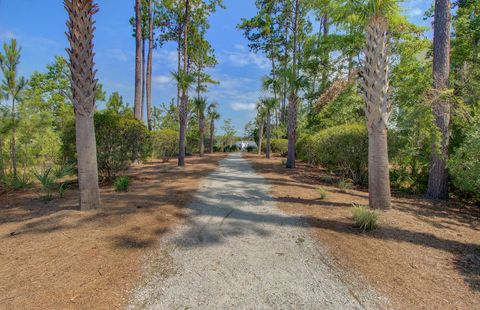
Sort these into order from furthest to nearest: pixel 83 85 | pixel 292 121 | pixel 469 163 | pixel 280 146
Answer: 1. pixel 280 146
2. pixel 292 121
3. pixel 469 163
4. pixel 83 85

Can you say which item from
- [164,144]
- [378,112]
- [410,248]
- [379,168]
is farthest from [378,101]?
[164,144]

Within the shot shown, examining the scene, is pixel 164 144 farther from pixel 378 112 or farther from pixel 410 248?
pixel 410 248

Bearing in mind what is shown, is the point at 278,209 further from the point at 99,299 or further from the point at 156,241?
the point at 99,299

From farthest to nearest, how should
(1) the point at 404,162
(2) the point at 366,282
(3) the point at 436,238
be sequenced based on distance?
1. (1) the point at 404,162
2. (3) the point at 436,238
3. (2) the point at 366,282

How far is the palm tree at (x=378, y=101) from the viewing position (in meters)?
5.38

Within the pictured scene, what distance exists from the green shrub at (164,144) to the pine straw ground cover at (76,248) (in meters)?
13.8

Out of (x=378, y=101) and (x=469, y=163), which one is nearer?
(x=378, y=101)

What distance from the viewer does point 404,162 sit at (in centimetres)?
820

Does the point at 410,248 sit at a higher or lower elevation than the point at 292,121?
lower

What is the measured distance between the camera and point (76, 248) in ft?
11.5

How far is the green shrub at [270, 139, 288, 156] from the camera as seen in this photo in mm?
27042

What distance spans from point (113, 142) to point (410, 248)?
27.5ft

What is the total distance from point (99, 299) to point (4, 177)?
9.22 meters

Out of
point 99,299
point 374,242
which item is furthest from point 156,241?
point 374,242
